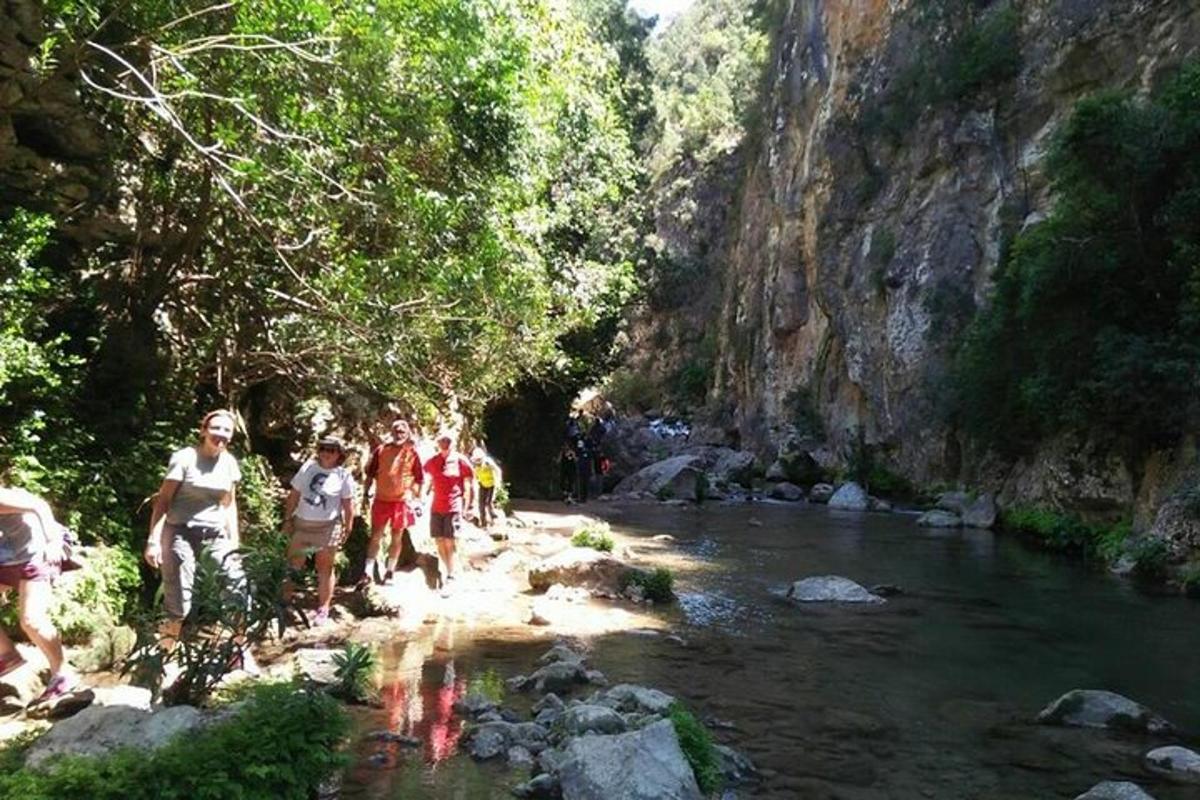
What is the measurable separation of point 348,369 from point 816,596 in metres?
6.39

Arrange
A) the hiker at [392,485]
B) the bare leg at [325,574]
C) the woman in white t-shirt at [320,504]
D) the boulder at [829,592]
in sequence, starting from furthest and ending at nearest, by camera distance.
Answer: the boulder at [829,592]
the hiker at [392,485]
the bare leg at [325,574]
the woman in white t-shirt at [320,504]

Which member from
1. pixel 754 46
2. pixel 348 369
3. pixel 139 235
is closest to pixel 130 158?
pixel 139 235

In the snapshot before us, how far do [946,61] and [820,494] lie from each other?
45.2 ft

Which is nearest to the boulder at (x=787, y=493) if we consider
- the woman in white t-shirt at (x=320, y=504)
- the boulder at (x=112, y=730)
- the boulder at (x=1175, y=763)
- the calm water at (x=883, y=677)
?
the calm water at (x=883, y=677)

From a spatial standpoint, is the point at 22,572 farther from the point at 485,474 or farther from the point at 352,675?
the point at 485,474

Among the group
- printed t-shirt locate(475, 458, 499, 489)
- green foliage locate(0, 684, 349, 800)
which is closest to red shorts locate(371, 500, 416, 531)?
printed t-shirt locate(475, 458, 499, 489)

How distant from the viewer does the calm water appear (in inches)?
241

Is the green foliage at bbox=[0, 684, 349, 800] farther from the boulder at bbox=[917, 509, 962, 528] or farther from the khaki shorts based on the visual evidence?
the boulder at bbox=[917, 509, 962, 528]

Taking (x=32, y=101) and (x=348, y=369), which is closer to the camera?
(x=32, y=101)

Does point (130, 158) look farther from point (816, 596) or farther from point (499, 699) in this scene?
point (816, 596)

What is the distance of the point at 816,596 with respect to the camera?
1247 centimetres

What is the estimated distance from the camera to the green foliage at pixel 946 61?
92.1 ft

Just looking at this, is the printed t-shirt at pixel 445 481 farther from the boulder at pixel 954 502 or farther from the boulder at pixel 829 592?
the boulder at pixel 954 502

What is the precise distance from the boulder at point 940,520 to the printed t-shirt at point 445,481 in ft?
49.8
